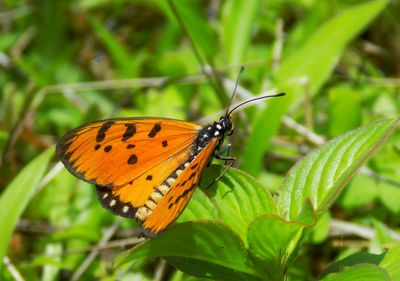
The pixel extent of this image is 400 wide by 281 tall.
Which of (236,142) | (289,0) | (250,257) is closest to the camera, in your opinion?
(250,257)

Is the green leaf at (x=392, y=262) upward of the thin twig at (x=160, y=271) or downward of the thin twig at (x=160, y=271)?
upward

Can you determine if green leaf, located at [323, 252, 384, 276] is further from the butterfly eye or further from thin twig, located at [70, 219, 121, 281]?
thin twig, located at [70, 219, 121, 281]

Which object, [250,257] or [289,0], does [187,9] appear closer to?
[289,0]

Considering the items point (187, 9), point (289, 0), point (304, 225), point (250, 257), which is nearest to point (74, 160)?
point (250, 257)

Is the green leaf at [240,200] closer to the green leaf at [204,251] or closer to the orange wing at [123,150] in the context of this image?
the green leaf at [204,251]

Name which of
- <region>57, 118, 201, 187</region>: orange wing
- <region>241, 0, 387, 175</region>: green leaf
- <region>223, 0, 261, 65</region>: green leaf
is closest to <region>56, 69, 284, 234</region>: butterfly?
<region>57, 118, 201, 187</region>: orange wing

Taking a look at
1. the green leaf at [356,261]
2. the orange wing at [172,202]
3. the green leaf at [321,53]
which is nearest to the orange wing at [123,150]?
the orange wing at [172,202]
